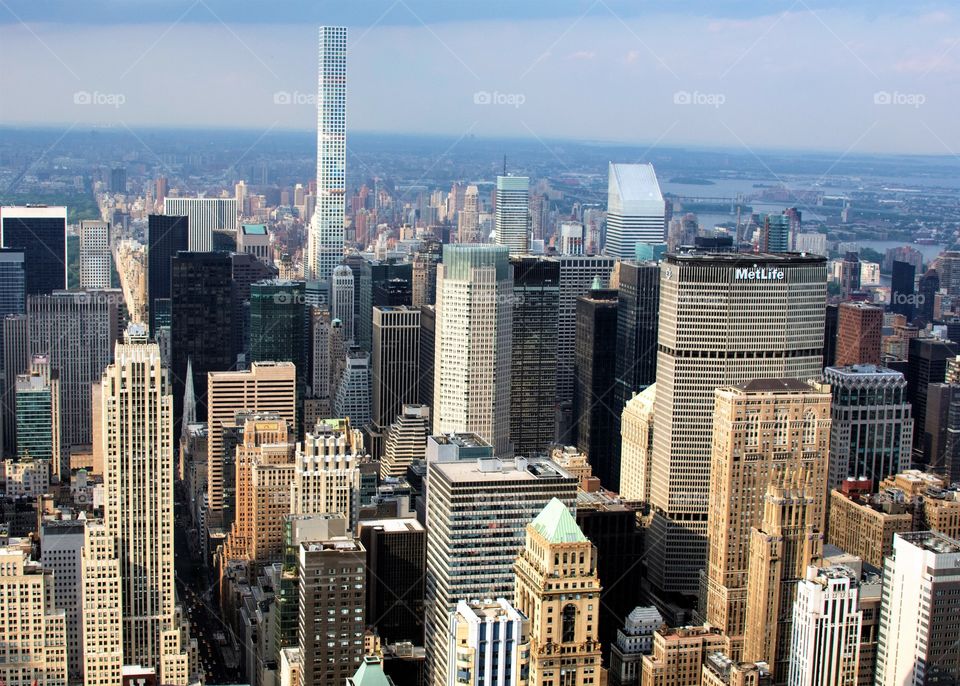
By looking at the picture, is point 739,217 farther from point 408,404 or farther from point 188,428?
point 188,428

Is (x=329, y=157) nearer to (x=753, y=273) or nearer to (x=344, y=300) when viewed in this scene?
(x=344, y=300)

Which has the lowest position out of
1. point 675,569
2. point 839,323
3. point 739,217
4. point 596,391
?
point 675,569

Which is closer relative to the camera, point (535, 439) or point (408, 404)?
point (535, 439)

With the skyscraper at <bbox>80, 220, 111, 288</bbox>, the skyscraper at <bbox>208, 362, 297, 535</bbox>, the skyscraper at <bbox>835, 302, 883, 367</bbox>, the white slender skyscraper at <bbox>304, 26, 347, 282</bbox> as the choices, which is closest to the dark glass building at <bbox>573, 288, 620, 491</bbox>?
the skyscraper at <bbox>835, 302, 883, 367</bbox>

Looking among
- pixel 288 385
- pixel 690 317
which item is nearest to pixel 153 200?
pixel 288 385

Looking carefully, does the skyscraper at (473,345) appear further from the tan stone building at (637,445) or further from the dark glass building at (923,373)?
the dark glass building at (923,373)

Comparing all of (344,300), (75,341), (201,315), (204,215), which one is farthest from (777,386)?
(201,315)
